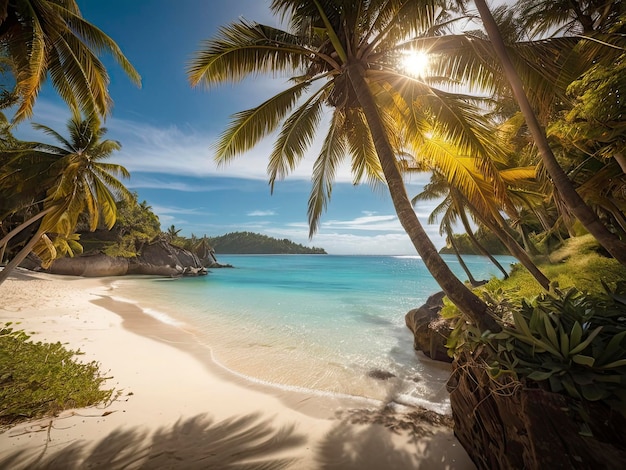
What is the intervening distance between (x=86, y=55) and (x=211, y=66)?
445cm

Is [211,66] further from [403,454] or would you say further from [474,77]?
[403,454]

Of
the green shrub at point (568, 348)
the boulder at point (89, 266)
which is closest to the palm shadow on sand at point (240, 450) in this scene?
the green shrub at point (568, 348)

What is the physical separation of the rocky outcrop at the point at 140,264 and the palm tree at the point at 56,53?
25593 mm

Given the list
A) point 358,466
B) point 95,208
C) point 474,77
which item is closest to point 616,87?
point 474,77

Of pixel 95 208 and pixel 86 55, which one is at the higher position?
pixel 86 55

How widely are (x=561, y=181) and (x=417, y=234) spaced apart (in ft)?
5.91

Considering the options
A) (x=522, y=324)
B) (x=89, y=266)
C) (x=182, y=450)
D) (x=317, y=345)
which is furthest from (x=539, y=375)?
(x=89, y=266)

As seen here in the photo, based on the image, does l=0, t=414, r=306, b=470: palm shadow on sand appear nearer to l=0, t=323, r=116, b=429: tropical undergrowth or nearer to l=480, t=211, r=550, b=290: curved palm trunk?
l=0, t=323, r=116, b=429: tropical undergrowth

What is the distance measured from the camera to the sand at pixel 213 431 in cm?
259

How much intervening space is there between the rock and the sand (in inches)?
120

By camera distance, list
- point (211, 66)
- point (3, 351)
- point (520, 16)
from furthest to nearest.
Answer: point (520, 16)
point (211, 66)
point (3, 351)

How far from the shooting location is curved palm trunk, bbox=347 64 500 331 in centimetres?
264

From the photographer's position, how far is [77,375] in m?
3.96

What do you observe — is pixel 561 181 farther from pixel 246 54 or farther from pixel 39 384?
pixel 39 384
